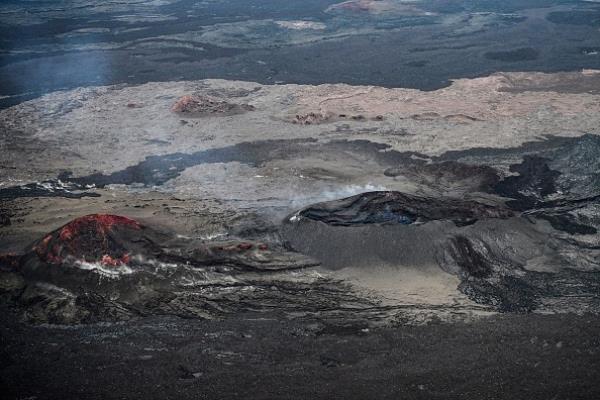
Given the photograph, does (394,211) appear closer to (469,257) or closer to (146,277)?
(469,257)

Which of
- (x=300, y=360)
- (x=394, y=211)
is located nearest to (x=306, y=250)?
(x=394, y=211)

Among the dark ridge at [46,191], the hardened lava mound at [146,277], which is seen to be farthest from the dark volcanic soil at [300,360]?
the dark ridge at [46,191]

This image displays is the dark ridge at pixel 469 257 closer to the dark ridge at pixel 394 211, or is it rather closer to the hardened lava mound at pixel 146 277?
the dark ridge at pixel 394 211

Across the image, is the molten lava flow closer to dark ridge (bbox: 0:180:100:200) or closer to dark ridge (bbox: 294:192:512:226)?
dark ridge (bbox: 0:180:100:200)

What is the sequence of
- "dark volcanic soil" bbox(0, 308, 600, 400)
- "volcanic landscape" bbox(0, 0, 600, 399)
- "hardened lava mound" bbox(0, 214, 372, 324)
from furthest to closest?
"hardened lava mound" bbox(0, 214, 372, 324) → "volcanic landscape" bbox(0, 0, 600, 399) → "dark volcanic soil" bbox(0, 308, 600, 400)

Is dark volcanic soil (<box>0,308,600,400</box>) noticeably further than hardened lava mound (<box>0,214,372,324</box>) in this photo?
No

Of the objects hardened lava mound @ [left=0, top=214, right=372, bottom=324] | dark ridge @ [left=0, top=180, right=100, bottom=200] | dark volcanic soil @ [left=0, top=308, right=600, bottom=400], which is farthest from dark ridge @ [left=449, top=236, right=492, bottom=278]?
dark ridge @ [left=0, top=180, right=100, bottom=200]

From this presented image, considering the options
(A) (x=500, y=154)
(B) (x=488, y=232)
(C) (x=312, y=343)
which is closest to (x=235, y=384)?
(C) (x=312, y=343)
